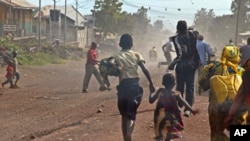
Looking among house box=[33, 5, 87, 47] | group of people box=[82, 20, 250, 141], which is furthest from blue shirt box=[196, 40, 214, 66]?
house box=[33, 5, 87, 47]

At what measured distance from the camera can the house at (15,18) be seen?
4356cm

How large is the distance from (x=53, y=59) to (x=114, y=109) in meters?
26.3

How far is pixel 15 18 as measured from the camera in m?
52.1

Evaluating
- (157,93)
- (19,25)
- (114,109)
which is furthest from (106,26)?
(157,93)

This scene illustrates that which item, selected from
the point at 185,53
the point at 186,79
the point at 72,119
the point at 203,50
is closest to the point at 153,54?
the point at 203,50

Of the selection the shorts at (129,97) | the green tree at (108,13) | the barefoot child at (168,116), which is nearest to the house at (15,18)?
the green tree at (108,13)

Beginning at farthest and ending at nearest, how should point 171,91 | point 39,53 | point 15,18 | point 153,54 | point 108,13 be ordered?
point 108,13
point 15,18
point 153,54
point 39,53
point 171,91

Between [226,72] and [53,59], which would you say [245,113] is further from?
[53,59]

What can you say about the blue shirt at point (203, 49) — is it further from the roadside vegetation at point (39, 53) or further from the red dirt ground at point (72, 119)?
the roadside vegetation at point (39, 53)

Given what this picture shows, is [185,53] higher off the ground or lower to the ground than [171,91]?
higher

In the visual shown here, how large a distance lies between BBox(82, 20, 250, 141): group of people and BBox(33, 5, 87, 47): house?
4412cm

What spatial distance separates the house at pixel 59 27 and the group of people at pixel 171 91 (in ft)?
145

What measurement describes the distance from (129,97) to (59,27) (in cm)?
5385

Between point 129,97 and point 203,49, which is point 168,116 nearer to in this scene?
point 129,97
